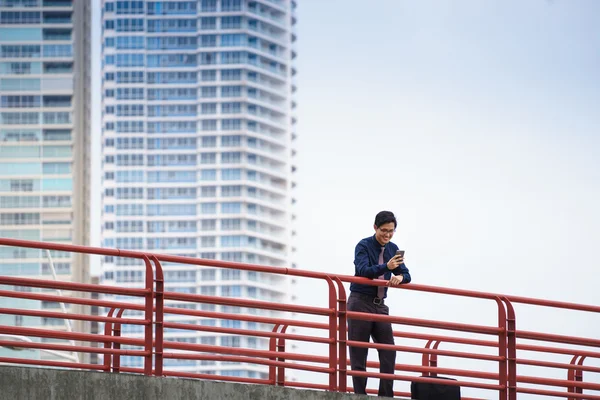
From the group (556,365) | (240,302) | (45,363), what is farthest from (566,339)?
(45,363)

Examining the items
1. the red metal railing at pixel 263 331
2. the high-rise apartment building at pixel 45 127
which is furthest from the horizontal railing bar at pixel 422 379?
the high-rise apartment building at pixel 45 127

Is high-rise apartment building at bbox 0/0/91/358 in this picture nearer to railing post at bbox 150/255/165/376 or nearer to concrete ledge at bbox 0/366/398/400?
railing post at bbox 150/255/165/376

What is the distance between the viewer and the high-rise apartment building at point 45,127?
604ft

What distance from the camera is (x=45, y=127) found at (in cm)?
19300

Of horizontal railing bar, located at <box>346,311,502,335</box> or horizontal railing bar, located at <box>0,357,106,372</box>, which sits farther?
horizontal railing bar, located at <box>346,311,502,335</box>

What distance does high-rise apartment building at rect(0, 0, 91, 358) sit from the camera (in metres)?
184

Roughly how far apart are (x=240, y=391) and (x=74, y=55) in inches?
7299

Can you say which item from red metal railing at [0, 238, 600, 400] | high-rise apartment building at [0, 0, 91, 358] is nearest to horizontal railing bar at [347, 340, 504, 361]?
red metal railing at [0, 238, 600, 400]

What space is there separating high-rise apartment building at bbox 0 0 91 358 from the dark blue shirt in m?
167

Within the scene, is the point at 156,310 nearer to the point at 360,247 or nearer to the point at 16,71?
the point at 360,247

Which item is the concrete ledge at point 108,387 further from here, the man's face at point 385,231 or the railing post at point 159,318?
the man's face at point 385,231

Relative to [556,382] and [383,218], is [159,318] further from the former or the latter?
[556,382]

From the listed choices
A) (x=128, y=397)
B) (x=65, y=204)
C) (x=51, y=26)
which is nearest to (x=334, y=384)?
(x=128, y=397)

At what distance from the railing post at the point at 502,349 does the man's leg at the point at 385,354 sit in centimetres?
111
